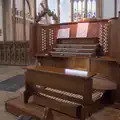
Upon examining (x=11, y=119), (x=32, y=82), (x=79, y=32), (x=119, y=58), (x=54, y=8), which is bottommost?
(x=11, y=119)

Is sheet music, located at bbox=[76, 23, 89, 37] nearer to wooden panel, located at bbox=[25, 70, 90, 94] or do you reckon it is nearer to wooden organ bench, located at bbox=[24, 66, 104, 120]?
wooden organ bench, located at bbox=[24, 66, 104, 120]

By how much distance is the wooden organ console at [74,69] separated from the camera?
6.77 ft

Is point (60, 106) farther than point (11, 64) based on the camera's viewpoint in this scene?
No

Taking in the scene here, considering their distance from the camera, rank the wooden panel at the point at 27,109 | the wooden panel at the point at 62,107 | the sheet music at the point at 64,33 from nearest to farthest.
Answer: the wooden panel at the point at 62,107, the wooden panel at the point at 27,109, the sheet music at the point at 64,33

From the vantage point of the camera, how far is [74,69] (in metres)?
2.45

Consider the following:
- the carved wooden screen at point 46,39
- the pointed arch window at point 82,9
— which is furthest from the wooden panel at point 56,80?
the pointed arch window at point 82,9

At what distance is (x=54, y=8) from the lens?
725 cm

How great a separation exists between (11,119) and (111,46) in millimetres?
1498

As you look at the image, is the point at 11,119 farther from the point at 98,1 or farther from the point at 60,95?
the point at 98,1

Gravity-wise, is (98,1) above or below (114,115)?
above

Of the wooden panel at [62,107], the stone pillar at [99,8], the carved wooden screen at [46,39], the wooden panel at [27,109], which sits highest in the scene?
the stone pillar at [99,8]

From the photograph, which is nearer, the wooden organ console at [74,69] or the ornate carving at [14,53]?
the wooden organ console at [74,69]

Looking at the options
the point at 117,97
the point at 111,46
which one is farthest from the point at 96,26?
the point at 117,97

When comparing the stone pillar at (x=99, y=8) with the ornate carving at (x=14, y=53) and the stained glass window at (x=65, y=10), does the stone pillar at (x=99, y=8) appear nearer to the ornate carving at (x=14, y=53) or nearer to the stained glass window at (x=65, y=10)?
the stained glass window at (x=65, y=10)
